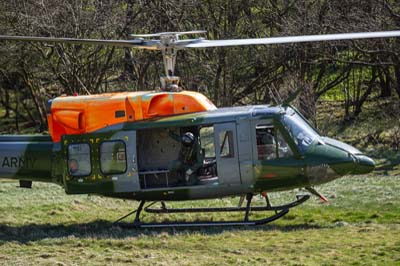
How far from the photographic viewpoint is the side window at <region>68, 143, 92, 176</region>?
11.8 metres

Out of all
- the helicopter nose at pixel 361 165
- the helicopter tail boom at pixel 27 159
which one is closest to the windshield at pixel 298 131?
the helicopter nose at pixel 361 165

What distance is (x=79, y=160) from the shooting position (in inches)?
465

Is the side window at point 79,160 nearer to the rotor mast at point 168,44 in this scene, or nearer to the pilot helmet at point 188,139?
the pilot helmet at point 188,139

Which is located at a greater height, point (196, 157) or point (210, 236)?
point (196, 157)

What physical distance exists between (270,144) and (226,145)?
644 mm

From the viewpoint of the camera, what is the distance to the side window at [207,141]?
11.5 m

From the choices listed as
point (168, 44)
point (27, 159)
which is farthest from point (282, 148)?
point (27, 159)

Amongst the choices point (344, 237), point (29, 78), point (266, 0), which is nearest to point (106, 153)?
point (344, 237)

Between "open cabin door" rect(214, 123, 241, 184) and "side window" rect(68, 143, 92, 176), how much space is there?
2008mm

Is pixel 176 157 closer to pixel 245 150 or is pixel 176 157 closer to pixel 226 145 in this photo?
pixel 226 145

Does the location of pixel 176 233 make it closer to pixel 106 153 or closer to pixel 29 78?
pixel 106 153

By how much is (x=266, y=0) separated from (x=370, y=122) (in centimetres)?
514

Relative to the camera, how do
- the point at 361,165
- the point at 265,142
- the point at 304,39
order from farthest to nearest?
the point at 265,142, the point at 361,165, the point at 304,39

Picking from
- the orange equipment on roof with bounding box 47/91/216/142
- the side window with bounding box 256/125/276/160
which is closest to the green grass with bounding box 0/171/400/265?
the side window with bounding box 256/125/276/160
